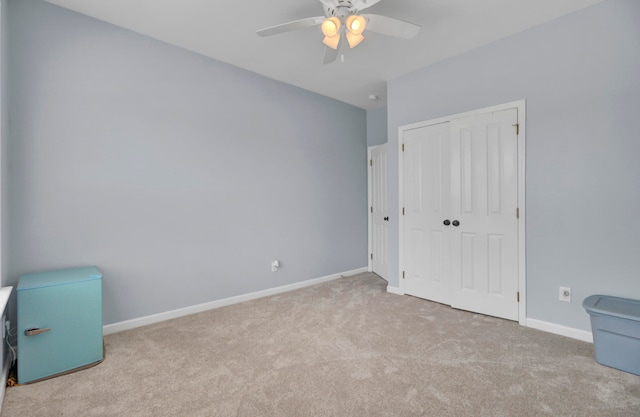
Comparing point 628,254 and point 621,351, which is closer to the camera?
point 621,351

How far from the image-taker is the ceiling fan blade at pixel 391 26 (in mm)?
2074

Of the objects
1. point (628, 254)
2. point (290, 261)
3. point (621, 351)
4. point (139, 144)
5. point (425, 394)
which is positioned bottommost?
point (425, 394)

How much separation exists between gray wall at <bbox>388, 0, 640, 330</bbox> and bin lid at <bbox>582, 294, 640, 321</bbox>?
0.12 meters

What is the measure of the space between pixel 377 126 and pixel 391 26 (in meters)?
2.84

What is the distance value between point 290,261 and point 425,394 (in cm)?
247

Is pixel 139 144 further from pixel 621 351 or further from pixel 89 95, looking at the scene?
pixel 621 351

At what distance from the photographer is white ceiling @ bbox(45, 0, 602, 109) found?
2408 millimetres

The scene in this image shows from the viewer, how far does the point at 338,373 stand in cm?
207

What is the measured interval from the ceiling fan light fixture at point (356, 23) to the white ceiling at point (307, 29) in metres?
0.53

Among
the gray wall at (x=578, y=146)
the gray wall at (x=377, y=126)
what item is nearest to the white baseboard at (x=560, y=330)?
the gray wall at (x=578, y=146)

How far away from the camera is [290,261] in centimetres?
404

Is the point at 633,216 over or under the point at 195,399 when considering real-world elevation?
over

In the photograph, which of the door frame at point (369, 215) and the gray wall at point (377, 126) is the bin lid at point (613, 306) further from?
the gray wall at point (377, 126)

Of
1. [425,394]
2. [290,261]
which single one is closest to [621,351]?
[425,394]
